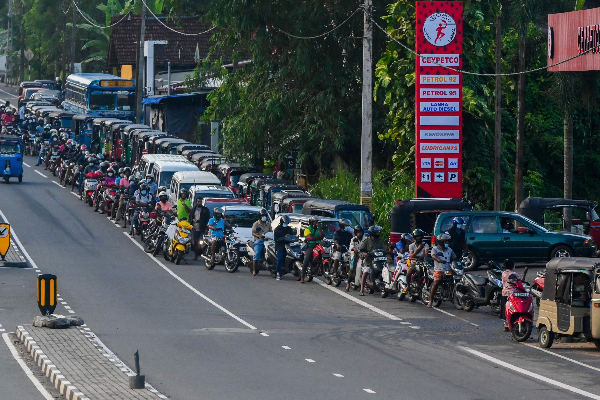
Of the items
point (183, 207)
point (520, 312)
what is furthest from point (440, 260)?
point (183, 207)

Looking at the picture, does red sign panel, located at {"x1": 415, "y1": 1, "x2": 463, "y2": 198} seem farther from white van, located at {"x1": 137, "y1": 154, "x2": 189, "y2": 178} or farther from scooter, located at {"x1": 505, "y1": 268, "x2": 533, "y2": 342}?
white van, located at {"x1": 137, "y1": 154, "x2": 189, "y2": 178}

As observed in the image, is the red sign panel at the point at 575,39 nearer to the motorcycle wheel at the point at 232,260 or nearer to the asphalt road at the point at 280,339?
the asphalt road at the point at 280,339

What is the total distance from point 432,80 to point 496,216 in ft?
15.7

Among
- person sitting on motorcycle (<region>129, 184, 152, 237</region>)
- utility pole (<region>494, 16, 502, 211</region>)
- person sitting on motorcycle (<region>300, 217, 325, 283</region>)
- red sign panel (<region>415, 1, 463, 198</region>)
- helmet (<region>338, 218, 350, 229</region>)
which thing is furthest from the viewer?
utility pole (<region>494, 16, 502, 211</region>)

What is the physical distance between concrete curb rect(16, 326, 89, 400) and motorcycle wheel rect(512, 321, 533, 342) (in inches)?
322

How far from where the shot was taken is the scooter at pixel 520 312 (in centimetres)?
2003

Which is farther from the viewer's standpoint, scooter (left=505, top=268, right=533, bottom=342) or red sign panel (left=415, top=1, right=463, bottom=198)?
red sign panel (left=415, top=1, right=463, bottom=198)

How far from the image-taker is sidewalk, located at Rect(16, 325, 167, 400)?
48.5 ft

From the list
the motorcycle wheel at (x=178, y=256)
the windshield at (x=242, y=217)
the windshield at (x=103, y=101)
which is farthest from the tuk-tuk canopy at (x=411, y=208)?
the windshield at (x=103, y=101)

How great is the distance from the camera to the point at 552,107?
4544 centimetres

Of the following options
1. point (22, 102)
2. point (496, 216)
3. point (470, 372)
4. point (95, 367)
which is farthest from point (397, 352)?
point (22, 102)

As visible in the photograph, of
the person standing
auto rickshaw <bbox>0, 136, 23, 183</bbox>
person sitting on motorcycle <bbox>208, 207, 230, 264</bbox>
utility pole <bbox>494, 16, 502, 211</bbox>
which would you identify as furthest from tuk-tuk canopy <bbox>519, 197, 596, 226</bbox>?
auto rickshaw <bbox>0, 136, 23, 183</bbox>

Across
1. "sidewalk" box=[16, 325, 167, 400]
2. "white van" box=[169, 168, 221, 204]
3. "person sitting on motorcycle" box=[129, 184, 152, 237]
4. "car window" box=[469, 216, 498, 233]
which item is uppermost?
"white van" box=[169, 168, 221, 204]

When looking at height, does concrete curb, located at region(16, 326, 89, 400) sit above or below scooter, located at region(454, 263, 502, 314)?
below
